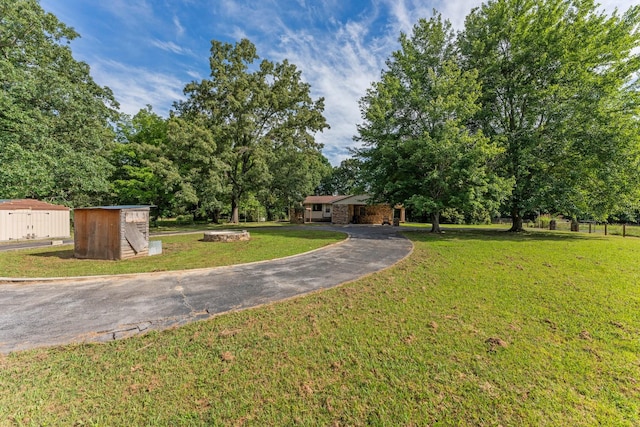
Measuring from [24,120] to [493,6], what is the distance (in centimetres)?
2906

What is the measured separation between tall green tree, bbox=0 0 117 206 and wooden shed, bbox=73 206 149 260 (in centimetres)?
929

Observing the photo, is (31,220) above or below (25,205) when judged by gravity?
below

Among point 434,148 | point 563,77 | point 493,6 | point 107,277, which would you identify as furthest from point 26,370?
point 493,6

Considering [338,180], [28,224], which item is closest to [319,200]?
[338,180]

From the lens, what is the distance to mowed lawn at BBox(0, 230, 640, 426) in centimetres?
245

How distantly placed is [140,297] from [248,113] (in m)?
22.5

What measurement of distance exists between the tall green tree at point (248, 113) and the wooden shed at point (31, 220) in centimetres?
1077

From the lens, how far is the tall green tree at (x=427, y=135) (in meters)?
14.0

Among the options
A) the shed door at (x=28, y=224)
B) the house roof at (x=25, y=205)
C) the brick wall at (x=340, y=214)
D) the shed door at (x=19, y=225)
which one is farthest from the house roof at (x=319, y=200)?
the shed door at (x=19, y=225)

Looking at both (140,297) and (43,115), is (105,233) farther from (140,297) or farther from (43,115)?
(43,115)

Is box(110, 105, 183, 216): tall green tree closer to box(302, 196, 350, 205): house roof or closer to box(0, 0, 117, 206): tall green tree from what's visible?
box(0, 0, 117, 206): tall green tree

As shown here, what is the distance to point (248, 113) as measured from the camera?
24500 millimetres

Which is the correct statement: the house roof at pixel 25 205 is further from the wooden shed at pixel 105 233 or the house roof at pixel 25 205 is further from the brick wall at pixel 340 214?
the brick wall at pixel 340 214

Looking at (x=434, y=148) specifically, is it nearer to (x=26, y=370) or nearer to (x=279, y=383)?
Result: (x=279, y=383)
